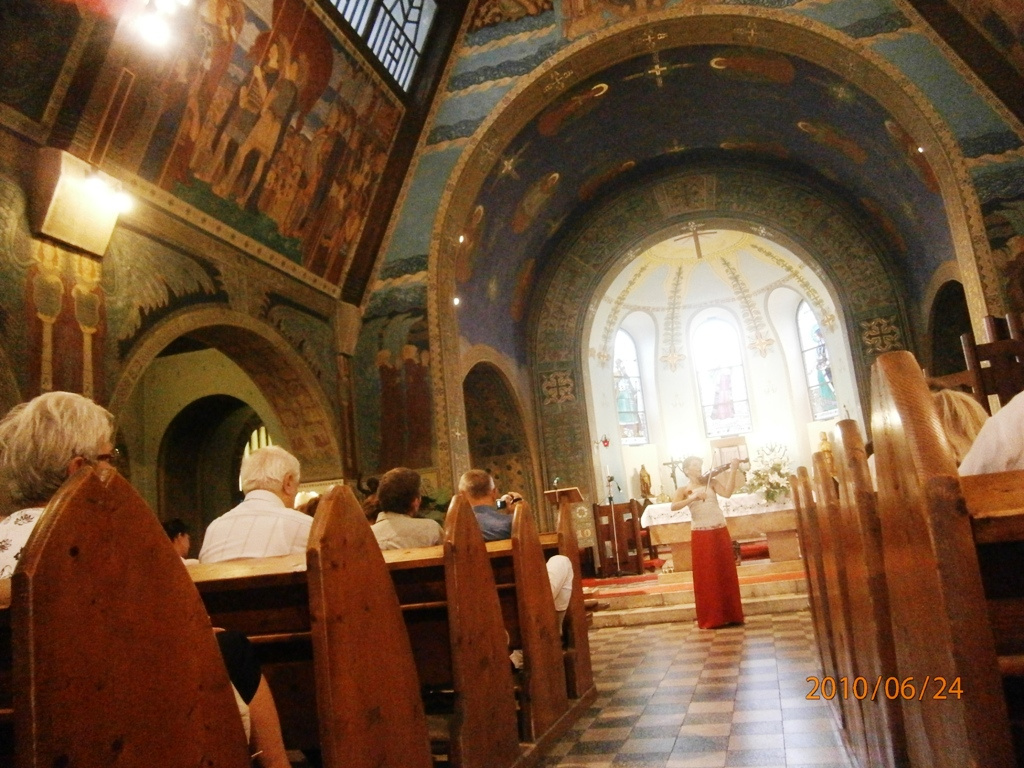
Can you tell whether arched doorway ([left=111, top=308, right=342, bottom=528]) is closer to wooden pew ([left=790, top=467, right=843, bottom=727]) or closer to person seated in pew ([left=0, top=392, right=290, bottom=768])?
wooden pew ([left=790, top=467, right=843, bottom=727])

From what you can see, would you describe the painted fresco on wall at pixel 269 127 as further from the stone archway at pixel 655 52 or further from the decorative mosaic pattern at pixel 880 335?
the decorative mosaic pattern at pixel 880 335

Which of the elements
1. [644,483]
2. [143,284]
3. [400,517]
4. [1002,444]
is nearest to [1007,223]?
[400,517]

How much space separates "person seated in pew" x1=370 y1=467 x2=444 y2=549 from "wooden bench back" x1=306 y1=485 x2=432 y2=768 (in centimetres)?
169

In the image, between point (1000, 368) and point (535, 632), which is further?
point (1000, 368)

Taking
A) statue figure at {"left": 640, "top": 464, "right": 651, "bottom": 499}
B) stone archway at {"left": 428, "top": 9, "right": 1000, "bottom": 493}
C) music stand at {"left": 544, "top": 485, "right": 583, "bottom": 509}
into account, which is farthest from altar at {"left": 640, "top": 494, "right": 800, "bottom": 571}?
statue figure at {"left": 640, "top": 464, "right": 651, "bottom": 499}

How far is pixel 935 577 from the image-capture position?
1278mm

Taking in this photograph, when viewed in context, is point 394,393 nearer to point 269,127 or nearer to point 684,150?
point 269,127

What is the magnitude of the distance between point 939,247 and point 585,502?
645 cm

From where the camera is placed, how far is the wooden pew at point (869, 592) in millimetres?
2180

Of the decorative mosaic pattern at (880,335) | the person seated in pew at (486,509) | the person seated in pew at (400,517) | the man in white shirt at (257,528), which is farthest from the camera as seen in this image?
the decorative mosaic pattern at (880,335)

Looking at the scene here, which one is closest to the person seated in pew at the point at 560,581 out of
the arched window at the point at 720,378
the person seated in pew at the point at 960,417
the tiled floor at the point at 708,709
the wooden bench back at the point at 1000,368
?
the tiled floor at the point at 708,709

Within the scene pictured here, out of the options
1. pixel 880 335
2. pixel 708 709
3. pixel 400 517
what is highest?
pixel 880 335

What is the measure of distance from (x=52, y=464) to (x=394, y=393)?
8.51 metres

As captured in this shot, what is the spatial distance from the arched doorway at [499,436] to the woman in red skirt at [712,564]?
20.3ft
